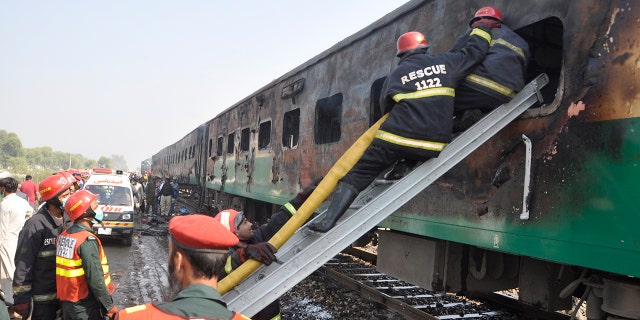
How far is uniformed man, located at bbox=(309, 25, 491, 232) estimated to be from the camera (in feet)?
9.19

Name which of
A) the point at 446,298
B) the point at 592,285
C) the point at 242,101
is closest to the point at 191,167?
the point at 242,101

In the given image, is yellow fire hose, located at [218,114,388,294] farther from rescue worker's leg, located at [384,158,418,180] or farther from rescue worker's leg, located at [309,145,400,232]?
rescue worker's leg, located at [384,158,418,180]

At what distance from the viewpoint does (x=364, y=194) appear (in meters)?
3.21

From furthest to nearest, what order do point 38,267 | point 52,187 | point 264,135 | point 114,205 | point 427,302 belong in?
point 114,205 → point 264,135 → point 427,302 → point 52,187 → point 38,267

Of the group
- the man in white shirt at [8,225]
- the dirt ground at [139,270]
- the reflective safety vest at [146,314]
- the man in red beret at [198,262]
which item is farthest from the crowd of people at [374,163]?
the man in white shirt at [8,225]

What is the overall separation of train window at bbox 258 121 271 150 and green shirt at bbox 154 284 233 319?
Result: 7.55 meters

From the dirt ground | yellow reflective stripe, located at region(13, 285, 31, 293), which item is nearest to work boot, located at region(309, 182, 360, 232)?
yellow reflective stripe, located at region(13, 285, 31, 293)

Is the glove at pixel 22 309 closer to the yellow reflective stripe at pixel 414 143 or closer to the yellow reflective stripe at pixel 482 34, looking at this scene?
the yellow reflective stripe at pixel 414 143

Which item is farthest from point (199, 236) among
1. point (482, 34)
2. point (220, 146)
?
point (220, 146)

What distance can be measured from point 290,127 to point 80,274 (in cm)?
511

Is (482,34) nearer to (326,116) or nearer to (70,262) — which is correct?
(70,262)

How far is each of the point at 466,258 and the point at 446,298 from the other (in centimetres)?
202

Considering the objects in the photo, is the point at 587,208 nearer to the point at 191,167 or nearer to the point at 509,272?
the point at 509,272

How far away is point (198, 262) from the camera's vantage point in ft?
5.17
